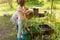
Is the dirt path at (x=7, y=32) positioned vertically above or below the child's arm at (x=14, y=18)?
below

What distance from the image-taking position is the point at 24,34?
147 cm

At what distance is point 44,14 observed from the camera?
5.00ft

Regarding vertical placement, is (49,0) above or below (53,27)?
above

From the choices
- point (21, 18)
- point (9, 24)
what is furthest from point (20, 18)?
point (9, 24)

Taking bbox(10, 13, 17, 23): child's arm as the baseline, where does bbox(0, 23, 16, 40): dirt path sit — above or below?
below

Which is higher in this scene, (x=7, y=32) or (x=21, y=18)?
(x=21, y=18)

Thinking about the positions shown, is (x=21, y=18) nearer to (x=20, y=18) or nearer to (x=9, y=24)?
(x=20, y=18)

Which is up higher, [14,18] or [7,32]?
[14,18]

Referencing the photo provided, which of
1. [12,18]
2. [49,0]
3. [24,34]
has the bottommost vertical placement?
[24,34]

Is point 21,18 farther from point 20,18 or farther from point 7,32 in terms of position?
point 7,32

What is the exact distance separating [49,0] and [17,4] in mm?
246

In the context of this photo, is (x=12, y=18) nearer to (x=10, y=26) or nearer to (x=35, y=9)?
(x=10, y=26)

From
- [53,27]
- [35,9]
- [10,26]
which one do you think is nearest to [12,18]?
[10,26]

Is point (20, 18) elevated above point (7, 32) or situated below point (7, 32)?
above
